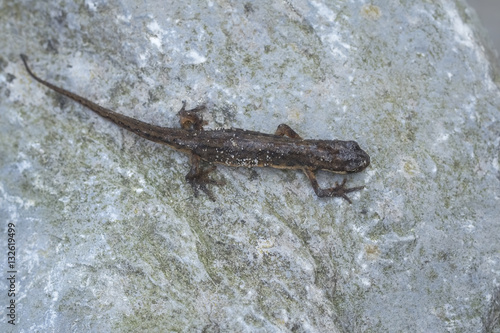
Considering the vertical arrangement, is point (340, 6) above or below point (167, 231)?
above

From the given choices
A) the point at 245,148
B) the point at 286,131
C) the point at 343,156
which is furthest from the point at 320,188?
the point at 245,148

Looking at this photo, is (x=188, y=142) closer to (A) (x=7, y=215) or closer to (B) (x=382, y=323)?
(A) (x=7, y=215)

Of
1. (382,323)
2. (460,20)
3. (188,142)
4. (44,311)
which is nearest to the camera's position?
(44,311)

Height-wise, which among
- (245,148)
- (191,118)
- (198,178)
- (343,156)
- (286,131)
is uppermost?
(343,156)

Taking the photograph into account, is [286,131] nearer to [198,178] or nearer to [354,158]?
[354,158]

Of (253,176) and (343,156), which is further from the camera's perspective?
(253,176)

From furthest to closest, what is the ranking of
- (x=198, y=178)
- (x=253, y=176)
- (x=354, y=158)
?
1. (x=253, y=176)
2. (x=198, y=178)
3. (x=354, y=158)

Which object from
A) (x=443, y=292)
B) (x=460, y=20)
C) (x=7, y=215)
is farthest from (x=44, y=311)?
(x=460, y=20)
